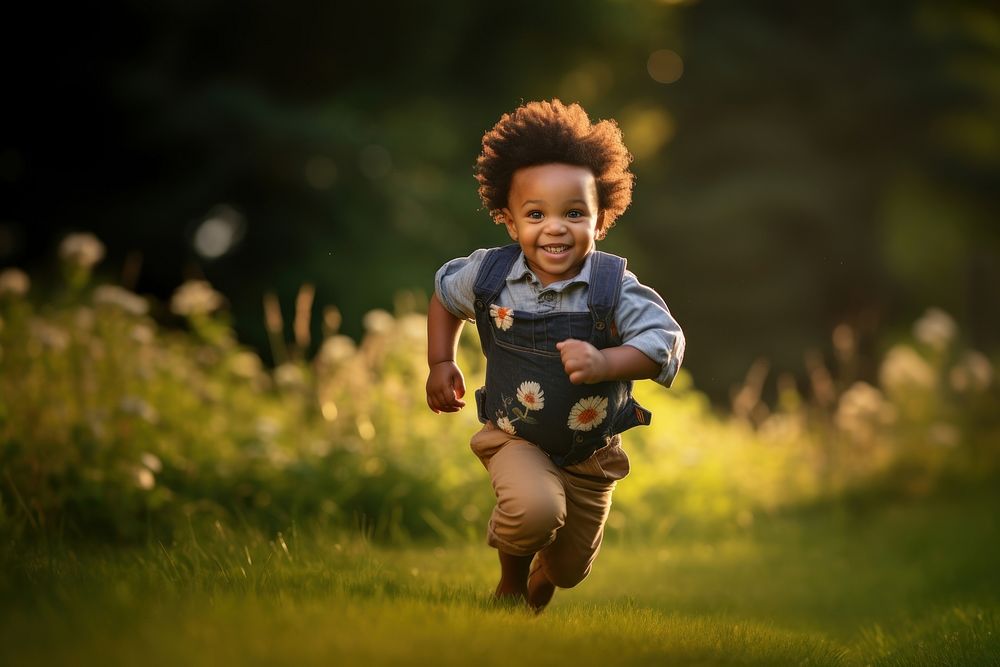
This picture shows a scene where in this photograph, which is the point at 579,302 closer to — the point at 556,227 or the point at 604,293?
the point at 604,293

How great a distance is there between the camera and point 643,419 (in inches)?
138

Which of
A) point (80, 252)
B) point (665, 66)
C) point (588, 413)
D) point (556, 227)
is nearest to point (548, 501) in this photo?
point (588, 413)

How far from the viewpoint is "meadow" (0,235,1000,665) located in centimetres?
272

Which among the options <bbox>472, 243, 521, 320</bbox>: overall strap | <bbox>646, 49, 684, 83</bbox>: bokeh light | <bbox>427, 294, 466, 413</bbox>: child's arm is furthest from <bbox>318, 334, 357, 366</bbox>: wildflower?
<bbox>646, 49, 684, 83</bbox>: bokeh light

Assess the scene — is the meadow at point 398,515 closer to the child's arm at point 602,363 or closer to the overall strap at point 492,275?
the child's arm at point 602,363

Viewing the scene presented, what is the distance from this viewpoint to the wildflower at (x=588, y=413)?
3.42 meters

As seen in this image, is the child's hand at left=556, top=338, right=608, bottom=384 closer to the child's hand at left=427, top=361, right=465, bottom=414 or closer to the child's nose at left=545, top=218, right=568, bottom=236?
the child's nose at left=545, top=218, right=568, bottom=236

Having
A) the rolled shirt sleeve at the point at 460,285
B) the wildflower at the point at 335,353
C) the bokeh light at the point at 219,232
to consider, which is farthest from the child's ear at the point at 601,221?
the bokeh light at the point at 219,232

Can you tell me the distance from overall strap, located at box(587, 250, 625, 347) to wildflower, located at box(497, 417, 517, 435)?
0.40 metres

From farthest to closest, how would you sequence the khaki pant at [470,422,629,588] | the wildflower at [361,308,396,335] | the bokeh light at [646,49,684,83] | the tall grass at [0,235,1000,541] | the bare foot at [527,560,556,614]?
the bokeh light at [646,49,684,83], the wildflower at [361,308,396,335], the tall grass at [0,235,1000,541], the bare foot at [527,560,556,614], the khaki pant at [470,422,629,588]

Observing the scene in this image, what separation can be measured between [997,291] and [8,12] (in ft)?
65.3

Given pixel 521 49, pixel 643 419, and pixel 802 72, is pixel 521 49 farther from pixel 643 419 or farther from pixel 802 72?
pixel 643 419

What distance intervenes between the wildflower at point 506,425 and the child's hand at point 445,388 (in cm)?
14

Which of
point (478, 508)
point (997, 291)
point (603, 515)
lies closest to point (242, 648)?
point (603, 515)
